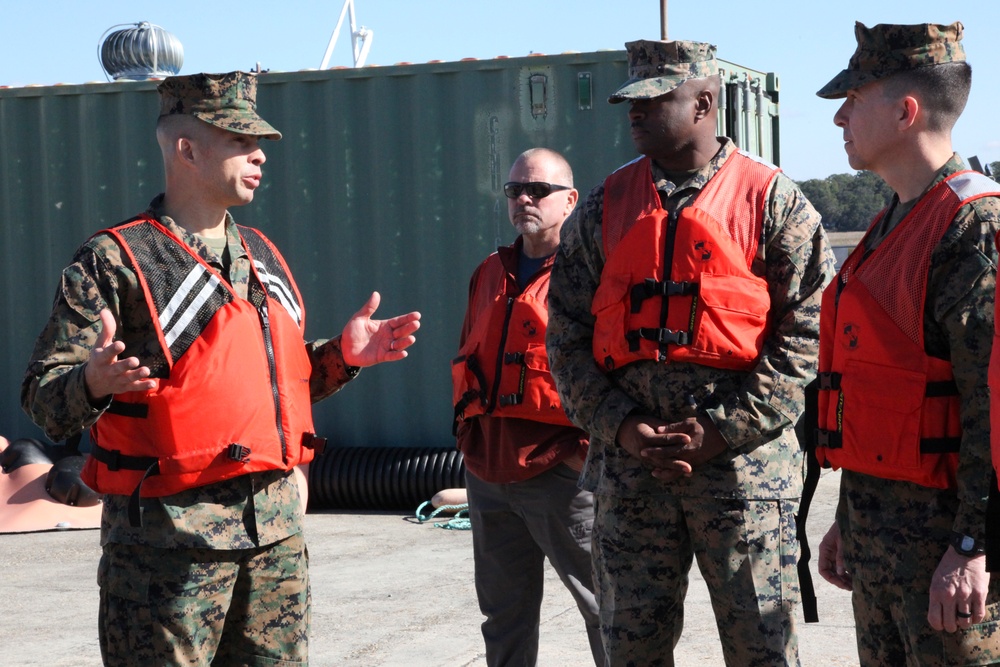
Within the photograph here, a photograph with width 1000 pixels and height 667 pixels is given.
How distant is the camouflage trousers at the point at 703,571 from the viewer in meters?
3.30

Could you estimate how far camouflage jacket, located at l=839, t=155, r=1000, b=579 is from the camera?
276 cm

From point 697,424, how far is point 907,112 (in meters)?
0.95

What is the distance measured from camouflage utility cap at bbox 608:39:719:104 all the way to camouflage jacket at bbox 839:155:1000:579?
37.7 inches

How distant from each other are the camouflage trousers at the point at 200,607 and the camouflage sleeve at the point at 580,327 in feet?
3.00

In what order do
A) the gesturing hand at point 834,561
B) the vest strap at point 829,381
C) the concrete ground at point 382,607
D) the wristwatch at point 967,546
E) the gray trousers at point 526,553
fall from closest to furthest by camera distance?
the wristwatch at point 967,546 < the vest strap at point 829,381 < the gesturing hand at point 834,561 < the gray trousers at point 526,553 < the concrete ground at point 382,607

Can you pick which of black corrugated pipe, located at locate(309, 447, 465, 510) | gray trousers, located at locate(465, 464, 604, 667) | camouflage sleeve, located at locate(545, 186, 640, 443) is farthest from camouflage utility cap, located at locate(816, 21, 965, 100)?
black corrugated pipe, located at locate(309, 447, 465, 510)

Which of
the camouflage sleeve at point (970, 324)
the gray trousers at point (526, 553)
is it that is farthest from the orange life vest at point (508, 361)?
the camouflage sleeve at point (970, 324)

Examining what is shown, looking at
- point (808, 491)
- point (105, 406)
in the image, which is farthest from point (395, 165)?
point (808, 491)

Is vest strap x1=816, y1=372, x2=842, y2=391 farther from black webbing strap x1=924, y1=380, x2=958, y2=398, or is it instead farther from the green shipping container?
the green shipping container

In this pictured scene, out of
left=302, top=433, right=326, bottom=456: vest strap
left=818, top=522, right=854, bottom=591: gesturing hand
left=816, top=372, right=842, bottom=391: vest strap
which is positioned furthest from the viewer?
left=302, top=433, right=326, bottom=456: vest strap

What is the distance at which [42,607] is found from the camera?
6508 millimetres

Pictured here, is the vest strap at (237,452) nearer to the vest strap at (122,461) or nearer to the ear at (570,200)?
the vest strap at (122,461)

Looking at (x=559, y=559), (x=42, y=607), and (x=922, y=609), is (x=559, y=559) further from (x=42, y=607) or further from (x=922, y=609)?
(x=42, y=607)

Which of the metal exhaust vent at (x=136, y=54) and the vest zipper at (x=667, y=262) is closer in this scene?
the vest zipper at (x=667, y=262)
